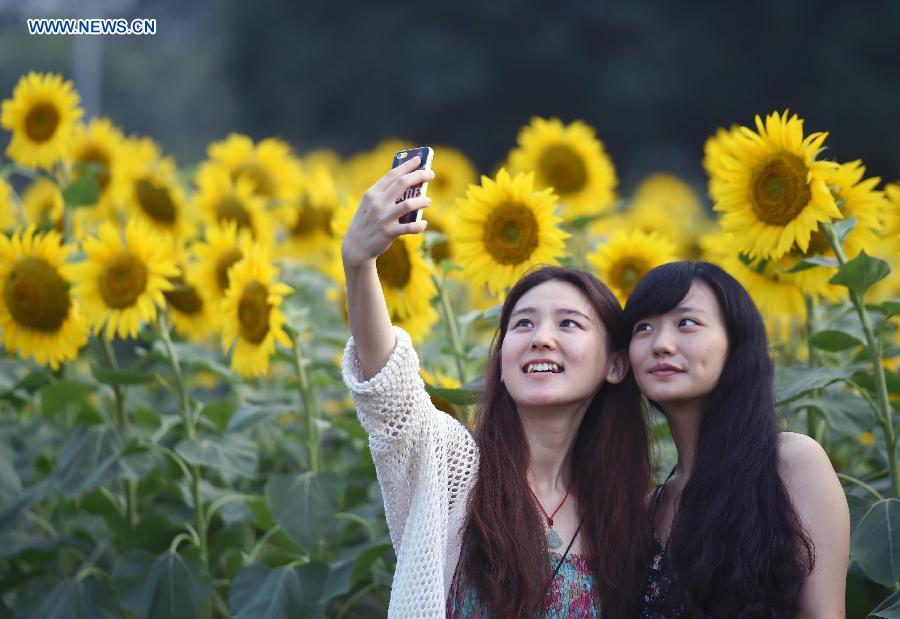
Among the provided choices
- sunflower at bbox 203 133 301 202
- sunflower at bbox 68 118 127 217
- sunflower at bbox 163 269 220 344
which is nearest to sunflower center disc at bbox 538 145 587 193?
sunflower at bbox 203 133 301 202

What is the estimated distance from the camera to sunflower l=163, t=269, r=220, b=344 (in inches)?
147

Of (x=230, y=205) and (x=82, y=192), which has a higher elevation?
(x=230, y=205)

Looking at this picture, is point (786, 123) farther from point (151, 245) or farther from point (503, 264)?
point (151, 245)

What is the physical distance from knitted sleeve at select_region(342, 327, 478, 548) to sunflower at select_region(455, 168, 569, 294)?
789 millimetres

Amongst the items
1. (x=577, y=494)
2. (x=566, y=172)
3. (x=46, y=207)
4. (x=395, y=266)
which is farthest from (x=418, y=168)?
(x=46, y=207)

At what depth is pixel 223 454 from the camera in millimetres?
3322

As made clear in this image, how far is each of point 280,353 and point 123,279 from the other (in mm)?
461

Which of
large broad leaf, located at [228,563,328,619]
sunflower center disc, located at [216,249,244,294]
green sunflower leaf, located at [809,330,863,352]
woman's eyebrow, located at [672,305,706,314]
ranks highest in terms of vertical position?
sunflower center disc, located at [216,249,244,294]

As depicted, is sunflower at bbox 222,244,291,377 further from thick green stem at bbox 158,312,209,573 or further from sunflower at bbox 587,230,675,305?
sunflower at bbox 587,230,675,305

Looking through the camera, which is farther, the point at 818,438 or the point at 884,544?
the point at 818,438

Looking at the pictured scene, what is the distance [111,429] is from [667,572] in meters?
1.70

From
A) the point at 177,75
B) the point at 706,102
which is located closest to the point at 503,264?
the point at 706,102

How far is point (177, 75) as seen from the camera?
3161 centimetres

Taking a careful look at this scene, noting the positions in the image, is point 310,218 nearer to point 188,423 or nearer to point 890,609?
point 188,423
